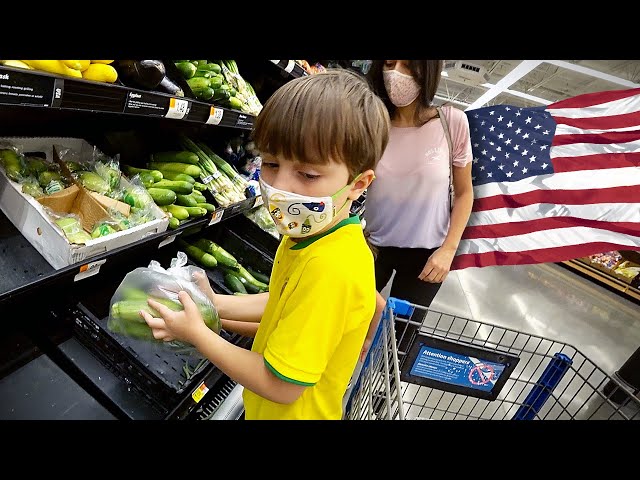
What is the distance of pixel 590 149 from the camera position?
2.23m

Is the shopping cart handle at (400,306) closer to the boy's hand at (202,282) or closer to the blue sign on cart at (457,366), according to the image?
the blue sign on cart at (457,366)

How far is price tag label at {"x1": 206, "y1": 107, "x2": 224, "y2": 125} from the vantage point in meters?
1.80

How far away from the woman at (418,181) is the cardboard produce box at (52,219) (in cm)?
107

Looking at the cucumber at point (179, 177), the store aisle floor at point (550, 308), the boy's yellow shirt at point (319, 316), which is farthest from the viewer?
the store aisle floor at point (550, 308)

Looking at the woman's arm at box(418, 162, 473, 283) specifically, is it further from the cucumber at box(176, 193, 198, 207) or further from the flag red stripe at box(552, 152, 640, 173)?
the cucumber at box(176, 193, 198, 207)

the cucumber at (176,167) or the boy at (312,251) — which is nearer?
the boy at (312,251)

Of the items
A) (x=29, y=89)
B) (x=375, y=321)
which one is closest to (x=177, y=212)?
(x=29, y=89)

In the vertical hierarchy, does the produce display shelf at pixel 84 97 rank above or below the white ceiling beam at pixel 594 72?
below

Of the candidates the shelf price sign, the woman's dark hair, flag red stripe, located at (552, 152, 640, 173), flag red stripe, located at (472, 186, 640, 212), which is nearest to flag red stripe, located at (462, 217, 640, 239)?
flag red stripe, located at (472, 186, 640, 212)

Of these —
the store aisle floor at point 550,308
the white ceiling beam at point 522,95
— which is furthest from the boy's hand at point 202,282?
the white ceiling beam at point 522,95

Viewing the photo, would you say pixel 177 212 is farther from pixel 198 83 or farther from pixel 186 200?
pixel 198 83

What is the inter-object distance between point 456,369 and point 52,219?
146cm

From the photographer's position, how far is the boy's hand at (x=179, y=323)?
0.94 metres

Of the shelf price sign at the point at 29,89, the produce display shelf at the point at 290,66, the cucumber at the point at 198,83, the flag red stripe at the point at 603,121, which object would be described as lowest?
the cucumber at the point at 198,83
